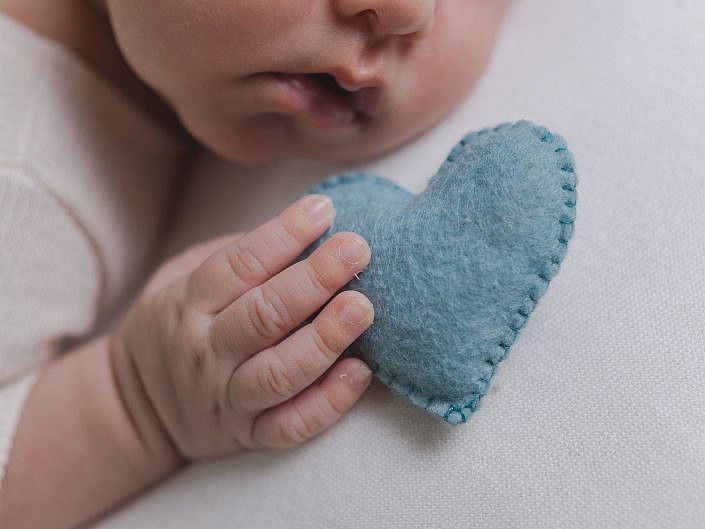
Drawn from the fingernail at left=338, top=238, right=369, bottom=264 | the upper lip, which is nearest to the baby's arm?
the fingernail at left=338, top=238, right=369, bottom=264

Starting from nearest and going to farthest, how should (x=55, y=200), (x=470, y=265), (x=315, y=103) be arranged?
(x=470, y=265), (x=315, y=103), (x=55, y=200)

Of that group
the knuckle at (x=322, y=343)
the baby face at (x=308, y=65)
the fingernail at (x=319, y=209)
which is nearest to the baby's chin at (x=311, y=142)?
the baby face at (x=308, y=65)

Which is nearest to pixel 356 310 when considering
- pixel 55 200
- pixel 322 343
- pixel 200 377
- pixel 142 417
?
pixel 322 343

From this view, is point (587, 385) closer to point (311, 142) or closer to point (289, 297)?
point (289, 297)

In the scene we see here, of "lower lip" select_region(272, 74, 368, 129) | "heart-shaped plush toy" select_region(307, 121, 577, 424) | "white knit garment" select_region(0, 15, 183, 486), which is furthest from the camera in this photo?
"white knit garment" select_region(0, 15, 183, 486)

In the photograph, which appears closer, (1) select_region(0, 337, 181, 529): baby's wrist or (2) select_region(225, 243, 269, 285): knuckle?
(2) select_region(225, 243, 269, 285): knuckle

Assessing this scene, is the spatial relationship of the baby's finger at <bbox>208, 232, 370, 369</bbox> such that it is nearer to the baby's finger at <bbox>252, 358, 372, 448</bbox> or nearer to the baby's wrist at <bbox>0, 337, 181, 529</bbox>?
the baby's finger at <bbox>252, 358, 372, 448</bbox>

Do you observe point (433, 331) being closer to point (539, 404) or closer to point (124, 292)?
point (539, 404)

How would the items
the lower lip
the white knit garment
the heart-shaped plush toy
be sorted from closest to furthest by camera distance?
1. the heart-shaped plush toy
2. the lower lip
3. the white knit garment

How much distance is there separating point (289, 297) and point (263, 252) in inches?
2.0

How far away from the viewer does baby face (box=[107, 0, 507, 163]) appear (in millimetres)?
543

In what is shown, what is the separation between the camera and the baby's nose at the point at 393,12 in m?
0.53

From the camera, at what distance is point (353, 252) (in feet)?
1.70

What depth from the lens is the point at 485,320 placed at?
1.62ft
